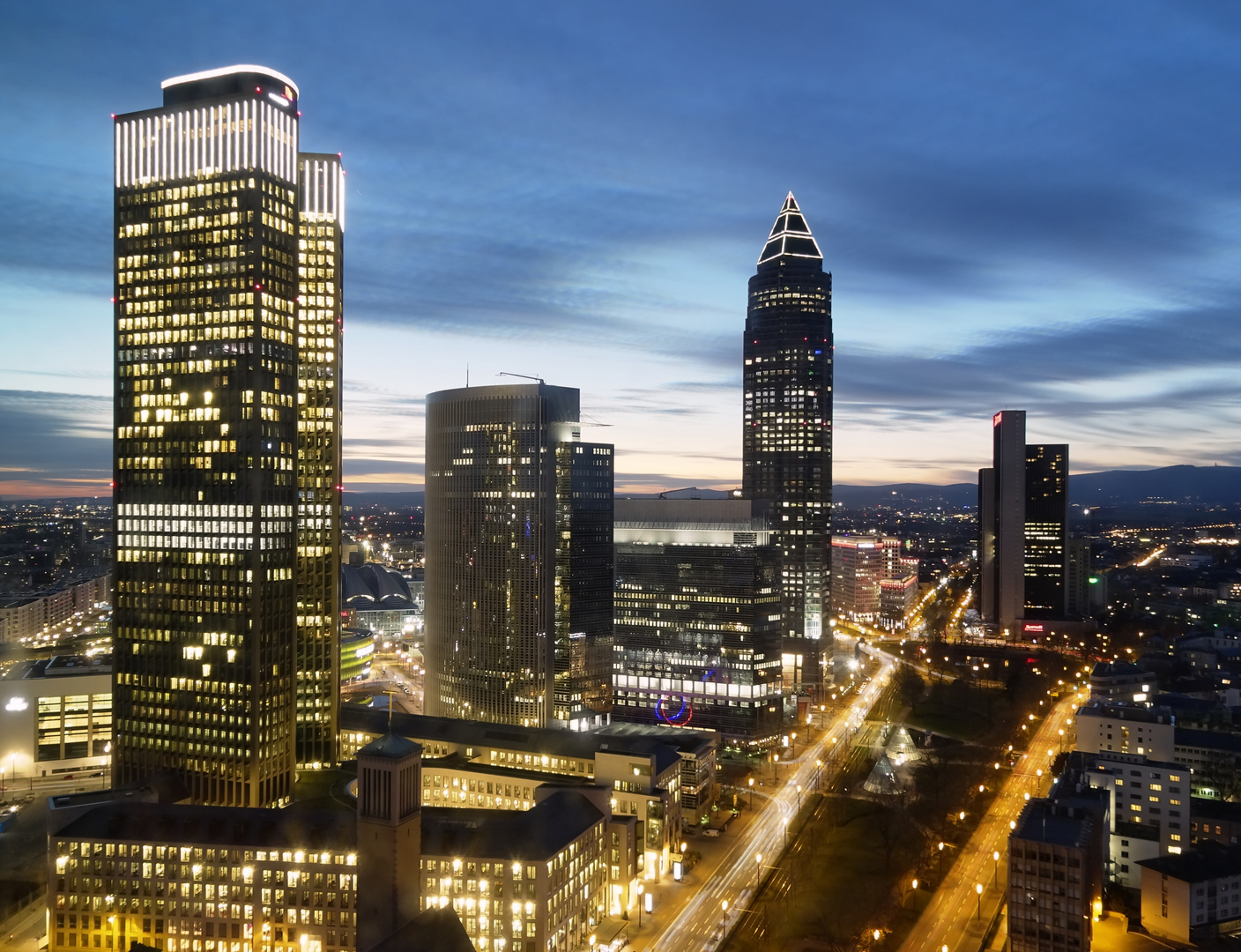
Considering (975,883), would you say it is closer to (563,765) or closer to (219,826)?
(563,765)

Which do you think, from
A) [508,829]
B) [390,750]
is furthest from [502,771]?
→ [390,750]

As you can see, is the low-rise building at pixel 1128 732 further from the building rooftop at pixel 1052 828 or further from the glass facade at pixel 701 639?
the glass facade at pixel 701 639

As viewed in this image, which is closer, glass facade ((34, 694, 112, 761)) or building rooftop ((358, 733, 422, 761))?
building rooftop ((358, 733, 422, 761))

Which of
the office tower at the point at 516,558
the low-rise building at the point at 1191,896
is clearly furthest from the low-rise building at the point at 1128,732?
the office tower at the point at 516,558

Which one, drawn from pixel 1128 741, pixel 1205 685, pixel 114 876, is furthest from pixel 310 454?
pixel 1205 685

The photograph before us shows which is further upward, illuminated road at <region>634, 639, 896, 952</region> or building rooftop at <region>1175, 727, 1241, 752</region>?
building rooftop at <region>1175, 727, 1241, 752</region>

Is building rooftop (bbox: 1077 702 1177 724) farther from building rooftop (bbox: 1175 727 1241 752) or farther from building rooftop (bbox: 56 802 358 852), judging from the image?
building rooftop (bbox: 56 802 358 852)

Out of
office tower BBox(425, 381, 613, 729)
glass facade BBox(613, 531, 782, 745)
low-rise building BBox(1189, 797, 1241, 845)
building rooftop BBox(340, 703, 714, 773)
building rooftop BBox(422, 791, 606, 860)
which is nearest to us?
building rooftop BBox(422, 791, 606, 860)

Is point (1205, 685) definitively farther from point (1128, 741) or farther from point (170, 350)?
point (170, 350)

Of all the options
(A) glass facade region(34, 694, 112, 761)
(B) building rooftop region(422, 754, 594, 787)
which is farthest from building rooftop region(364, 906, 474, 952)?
(A) glass facade region(34, 694, 112, 761)
